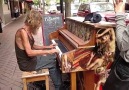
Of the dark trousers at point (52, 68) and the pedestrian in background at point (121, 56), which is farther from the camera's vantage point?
the dark trousers at point (52, 68)

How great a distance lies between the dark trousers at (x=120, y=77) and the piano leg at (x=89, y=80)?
19.8 inches

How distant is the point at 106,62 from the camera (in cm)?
288

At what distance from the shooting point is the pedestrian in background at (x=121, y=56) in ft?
7.41

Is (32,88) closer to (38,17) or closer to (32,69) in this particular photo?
(32,69)

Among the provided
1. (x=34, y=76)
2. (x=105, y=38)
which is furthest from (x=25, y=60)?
(x=105, y=38)

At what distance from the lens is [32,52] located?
323cm

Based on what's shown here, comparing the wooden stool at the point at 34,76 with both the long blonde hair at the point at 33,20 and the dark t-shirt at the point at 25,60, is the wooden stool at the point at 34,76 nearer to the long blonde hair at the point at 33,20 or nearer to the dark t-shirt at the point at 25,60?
the dark t-shirt at the point at 25,60

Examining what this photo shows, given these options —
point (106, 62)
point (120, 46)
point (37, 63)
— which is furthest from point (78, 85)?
point (120, 46)

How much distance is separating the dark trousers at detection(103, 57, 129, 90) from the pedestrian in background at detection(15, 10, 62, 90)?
1060mm

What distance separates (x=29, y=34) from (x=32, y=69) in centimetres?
58

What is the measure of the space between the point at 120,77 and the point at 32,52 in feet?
4.56

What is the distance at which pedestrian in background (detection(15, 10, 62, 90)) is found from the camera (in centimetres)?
324

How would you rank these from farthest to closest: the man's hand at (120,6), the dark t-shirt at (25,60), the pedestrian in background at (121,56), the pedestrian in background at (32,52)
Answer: the dark t-shirt at (25,60), the pedestrian in background at (32,52), the man's hand at (120,6), the pedestrian in background at (121,56)

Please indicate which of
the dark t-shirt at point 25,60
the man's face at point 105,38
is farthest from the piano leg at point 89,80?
the dark t-shirt at point 25,60
